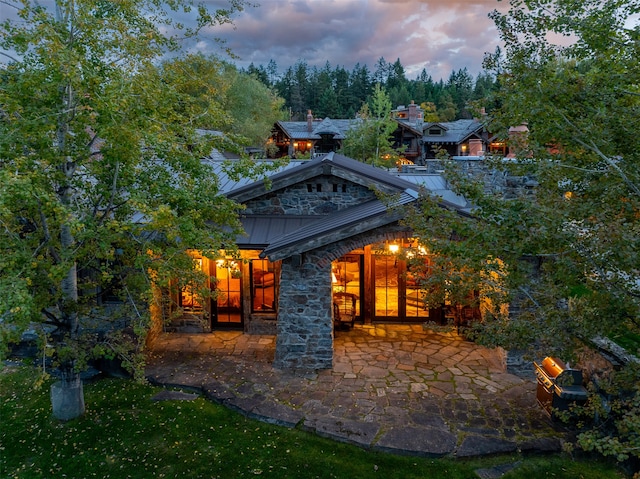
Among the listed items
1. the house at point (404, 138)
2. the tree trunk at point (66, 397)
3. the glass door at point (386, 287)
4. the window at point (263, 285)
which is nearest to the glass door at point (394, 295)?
the glass door at point (386, 287)

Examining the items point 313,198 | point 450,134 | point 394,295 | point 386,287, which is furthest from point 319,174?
point 450,134

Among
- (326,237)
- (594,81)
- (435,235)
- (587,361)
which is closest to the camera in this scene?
(594,81)

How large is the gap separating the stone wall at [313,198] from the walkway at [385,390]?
11.2 feet

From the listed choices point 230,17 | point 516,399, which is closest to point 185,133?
point 230,17

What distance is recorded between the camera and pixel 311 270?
355 inches

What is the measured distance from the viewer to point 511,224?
443 cm

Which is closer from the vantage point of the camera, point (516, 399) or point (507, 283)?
point (507, 283)

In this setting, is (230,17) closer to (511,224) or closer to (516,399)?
(511,224)

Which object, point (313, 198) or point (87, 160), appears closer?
point (87, 160)

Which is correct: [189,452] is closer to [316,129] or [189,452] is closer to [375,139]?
[375,139]

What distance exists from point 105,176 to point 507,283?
227 inches

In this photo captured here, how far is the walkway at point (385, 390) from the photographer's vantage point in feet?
22.1

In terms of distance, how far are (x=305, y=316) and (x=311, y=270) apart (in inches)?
39.6

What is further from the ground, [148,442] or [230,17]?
[230,17]
